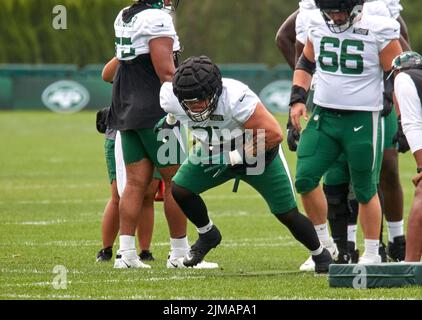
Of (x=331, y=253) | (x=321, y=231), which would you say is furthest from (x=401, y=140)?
(x=331, y=253)

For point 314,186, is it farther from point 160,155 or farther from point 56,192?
point 56,192

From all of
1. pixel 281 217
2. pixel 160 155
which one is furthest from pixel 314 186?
pixel 160 155

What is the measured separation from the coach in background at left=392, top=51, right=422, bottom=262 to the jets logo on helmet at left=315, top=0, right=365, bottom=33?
0.47 metres

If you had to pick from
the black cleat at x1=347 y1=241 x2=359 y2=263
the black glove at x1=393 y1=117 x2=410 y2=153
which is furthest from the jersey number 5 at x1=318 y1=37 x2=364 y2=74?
the black cleat at x1=347 y1=241 x2=359 y2=263

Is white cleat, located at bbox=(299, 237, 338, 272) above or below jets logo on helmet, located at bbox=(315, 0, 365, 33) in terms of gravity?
below

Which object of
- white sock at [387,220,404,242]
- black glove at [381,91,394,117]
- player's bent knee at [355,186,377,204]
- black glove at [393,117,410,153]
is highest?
black glove at [381,91,394,117]

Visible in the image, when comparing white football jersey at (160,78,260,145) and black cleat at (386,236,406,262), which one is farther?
black cleat at (386,236,406,262)

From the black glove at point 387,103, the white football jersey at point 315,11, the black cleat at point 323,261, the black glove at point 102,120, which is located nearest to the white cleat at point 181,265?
the black cleat at point 323,261

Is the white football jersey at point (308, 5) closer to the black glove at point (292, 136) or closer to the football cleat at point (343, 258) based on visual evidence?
the black glove at point (292, 136)

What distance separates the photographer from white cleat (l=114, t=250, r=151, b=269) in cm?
741

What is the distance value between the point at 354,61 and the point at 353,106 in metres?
0.27

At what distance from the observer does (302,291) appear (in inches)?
246

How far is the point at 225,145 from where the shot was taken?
22.6 ft

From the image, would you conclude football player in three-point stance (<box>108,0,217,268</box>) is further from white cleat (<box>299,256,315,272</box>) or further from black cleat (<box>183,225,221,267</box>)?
white cleat (<box>299,256,315,272</box>)
